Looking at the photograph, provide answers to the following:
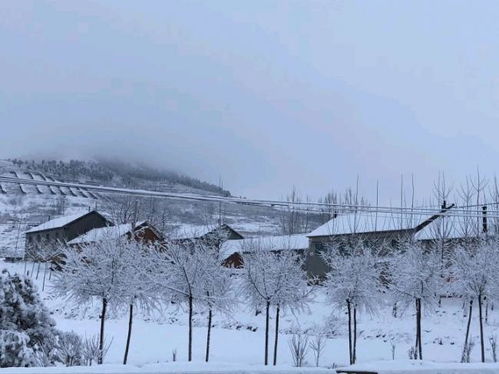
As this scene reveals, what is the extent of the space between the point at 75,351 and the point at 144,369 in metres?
7.95

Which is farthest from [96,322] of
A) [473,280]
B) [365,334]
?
[473,280]

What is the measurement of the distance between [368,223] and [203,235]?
1399 cm

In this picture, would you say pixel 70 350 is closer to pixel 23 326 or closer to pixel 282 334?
pixel 23 326

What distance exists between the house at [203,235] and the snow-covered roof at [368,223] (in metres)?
8.45

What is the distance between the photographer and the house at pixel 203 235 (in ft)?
104

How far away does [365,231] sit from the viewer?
4609 cm

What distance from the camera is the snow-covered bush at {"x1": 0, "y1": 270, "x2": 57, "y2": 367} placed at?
14023 mm

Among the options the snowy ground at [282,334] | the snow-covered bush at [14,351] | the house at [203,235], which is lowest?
the snowy ground at [282,334]

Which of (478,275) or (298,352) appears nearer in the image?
(298,352)

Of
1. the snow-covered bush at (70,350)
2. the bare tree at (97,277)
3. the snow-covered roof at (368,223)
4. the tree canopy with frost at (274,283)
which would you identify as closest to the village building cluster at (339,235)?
the snow-covered roof at (368,223)

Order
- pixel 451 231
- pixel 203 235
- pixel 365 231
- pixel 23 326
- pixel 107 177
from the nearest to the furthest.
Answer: pixel 23 326
pixel 451 231
pixel 203 235
pixel 365 231
pixel 107 177

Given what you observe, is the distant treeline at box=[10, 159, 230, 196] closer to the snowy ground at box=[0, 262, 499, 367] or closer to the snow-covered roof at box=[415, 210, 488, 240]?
the snowy ground at box=[0, 262, 499, 367]

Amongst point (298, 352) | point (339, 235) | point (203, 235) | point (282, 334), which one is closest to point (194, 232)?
point (203, 235)

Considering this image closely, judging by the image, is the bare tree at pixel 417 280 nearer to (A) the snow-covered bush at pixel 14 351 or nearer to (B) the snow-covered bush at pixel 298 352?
(B) the snow-covered bush at pixel 298 352
